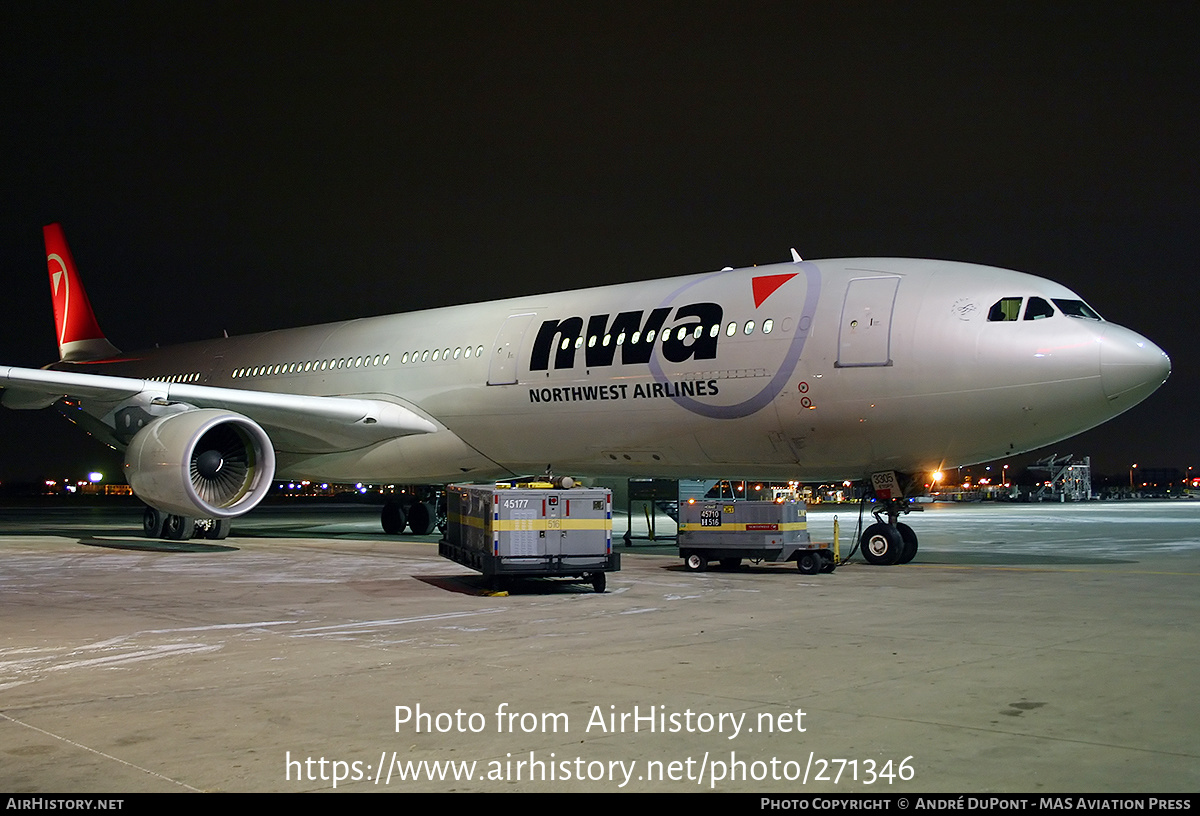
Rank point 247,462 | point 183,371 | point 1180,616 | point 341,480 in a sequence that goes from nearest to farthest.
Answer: point 1180,616 → point 247,462 → point 341,480 → point 183,371

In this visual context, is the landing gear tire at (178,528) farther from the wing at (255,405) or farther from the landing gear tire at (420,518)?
the landing gear tire at (420,518)

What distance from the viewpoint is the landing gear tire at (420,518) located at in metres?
25.4

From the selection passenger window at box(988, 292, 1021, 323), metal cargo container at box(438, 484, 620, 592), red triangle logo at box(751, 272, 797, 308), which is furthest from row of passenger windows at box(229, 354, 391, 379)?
passenger window at box(988, 292, 1021, 323)

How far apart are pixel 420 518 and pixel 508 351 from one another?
26.8ft

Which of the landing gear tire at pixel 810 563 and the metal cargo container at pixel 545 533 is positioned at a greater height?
the metal cargo container at pixel 545 533

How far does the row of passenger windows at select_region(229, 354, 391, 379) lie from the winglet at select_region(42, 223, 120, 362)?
339 inches

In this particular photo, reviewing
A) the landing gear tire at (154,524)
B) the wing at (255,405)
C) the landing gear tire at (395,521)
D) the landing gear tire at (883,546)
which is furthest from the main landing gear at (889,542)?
the landing gear tire at (154,524)

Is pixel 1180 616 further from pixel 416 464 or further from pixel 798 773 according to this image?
pixel 416 464

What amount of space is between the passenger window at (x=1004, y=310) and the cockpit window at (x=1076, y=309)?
51 centimetres

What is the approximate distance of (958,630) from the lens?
8.91 metres

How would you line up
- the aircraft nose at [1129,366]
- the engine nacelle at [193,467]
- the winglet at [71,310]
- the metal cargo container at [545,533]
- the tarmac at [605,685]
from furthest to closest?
the winglet at [71,310] → the engine nacelle at [193,467] → the aircraft nose at [1129,366] → the metal cargo container at [545,533] → the tarmac at [605,685]

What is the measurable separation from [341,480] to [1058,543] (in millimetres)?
14033

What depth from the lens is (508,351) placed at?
60.9 feet
